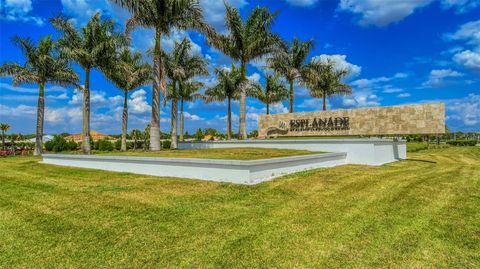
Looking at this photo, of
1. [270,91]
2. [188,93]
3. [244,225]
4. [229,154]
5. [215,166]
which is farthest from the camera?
[270,91]

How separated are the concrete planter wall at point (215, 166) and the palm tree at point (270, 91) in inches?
960

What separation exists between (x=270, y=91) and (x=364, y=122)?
20.8 metres

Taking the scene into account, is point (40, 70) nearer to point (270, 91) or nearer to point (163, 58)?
point (163, 58)

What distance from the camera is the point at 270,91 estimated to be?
128 feet

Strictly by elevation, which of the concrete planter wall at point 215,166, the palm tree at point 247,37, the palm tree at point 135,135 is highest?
the palm tree at point 247,37

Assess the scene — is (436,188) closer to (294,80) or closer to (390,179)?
(390,179)

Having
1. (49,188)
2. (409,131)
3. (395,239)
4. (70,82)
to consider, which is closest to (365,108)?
(409,131)

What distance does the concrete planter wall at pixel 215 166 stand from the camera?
370 inches

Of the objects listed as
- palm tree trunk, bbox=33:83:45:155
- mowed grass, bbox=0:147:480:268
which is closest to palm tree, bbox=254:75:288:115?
palm tree trunk, bbox=33:83:45:155

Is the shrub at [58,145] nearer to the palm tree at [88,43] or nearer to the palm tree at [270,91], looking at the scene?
the palm tree at [88,43]

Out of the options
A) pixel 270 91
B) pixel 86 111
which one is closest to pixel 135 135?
pixel 270 91

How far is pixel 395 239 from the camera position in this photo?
4.85 metres

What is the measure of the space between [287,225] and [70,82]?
28.3 metres

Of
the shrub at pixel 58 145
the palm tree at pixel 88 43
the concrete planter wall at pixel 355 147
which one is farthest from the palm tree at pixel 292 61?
the shrub at pixel 58 145
